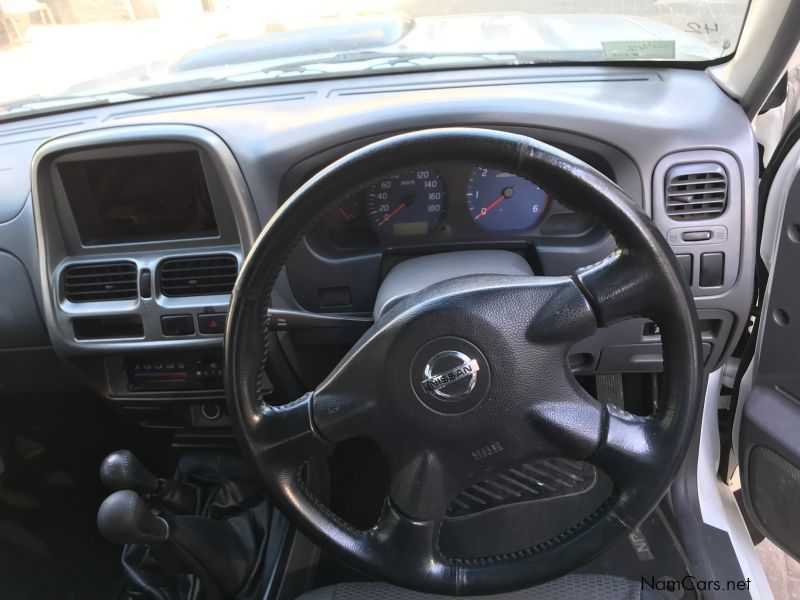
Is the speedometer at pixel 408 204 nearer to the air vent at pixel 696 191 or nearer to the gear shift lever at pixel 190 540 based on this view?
the air vent at pixel 696 191

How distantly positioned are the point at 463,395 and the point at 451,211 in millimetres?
545

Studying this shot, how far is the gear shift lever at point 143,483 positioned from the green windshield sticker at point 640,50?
54.5 inches

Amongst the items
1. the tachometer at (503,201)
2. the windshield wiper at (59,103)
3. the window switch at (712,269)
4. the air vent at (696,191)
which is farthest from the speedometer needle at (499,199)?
the windshield wiper at (59,103)

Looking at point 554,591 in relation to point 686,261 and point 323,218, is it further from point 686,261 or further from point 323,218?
point 323,218

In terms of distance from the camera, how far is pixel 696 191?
4.38 feet

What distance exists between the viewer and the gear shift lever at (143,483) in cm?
A: 131

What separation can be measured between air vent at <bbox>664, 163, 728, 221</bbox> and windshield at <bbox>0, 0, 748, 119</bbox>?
31cm

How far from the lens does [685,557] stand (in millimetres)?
1543

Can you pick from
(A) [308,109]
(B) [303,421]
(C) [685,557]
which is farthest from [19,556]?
(C) [685,557]

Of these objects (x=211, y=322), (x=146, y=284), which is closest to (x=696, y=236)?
(x=211, y=322)

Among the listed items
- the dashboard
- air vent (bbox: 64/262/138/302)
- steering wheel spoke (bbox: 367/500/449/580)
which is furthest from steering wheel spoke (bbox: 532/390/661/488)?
air vent (bbox: 64/262/138/302)

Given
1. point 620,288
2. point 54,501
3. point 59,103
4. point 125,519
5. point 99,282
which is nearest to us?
point 620,288

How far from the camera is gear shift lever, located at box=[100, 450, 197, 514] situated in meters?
1.31

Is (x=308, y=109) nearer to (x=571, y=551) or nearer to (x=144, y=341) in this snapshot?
(x=144, y=341)
